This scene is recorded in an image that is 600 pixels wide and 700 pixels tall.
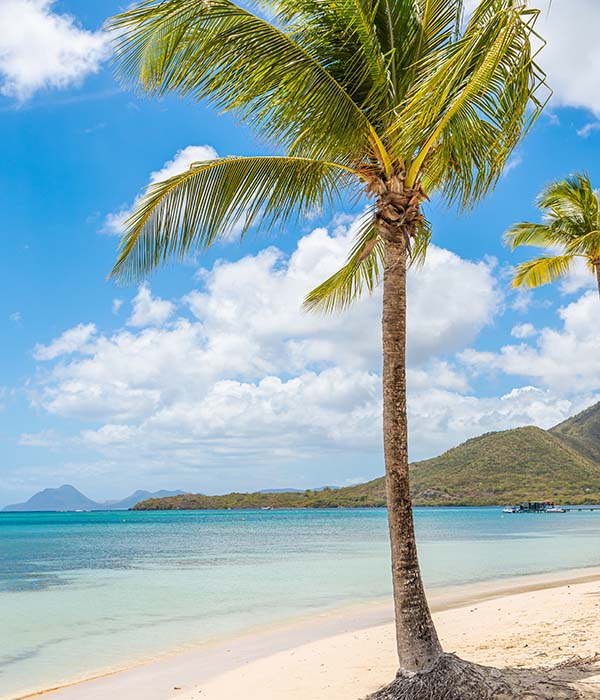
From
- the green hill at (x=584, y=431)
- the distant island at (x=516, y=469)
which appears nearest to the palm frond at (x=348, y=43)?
the distant island at (x=516, y=469)

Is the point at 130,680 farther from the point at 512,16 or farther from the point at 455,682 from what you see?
the point at 512,16

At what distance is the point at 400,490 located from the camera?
5.48m

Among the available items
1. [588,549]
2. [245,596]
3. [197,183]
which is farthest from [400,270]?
[588,549]

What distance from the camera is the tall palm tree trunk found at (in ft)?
17.5

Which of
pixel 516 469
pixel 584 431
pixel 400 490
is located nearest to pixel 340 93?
pixel 400 490

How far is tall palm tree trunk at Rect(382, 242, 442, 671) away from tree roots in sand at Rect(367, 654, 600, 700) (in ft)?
0.30

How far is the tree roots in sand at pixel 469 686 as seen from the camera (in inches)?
199

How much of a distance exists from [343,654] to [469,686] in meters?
3.90

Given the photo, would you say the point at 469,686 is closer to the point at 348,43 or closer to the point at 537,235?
the point at 348,43

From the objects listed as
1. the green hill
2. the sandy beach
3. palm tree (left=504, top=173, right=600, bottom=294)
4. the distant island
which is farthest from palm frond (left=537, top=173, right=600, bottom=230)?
the green hill

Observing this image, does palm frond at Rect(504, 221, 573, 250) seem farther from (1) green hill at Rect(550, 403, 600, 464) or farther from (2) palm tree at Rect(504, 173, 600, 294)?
(1) green hill at Rect(550, 403, 600, 464)

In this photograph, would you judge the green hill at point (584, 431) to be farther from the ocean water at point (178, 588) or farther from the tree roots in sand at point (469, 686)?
the tree roots in sand at point (469, 686)

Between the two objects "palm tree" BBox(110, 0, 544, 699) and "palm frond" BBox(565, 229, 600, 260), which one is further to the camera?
"palm frond" BBox(565, 229, 600, 260)

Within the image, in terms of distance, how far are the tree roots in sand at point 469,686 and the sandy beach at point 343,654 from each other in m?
0.23
